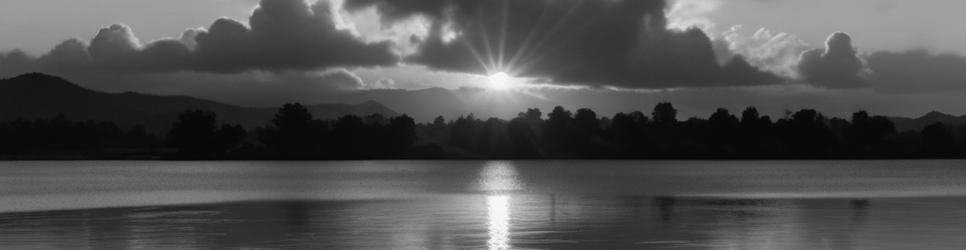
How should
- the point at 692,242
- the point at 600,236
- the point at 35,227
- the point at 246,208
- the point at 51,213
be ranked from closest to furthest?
the point at 692,242 → the point at 600,236 → the point at 35,227 → the point at 51,213 → the point at 246,208

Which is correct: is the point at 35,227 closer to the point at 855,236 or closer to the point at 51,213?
the point at 51,213

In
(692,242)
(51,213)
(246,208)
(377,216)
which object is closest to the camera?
(692,242)

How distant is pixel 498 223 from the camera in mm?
61625

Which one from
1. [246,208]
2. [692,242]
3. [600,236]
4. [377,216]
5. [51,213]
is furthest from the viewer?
[246,208]

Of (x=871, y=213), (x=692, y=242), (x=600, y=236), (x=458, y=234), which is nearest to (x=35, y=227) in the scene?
(x=458, y=234)

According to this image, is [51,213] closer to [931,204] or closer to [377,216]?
[377,216]

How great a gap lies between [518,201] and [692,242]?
4489 centimetres

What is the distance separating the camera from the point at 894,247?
45.9 m

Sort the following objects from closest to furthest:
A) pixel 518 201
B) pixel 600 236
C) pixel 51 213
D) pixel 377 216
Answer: pixel 600 236 < pixel 377 216 < pixel 51 213 < pixel 518 201

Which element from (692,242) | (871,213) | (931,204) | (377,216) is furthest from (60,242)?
(931,204)

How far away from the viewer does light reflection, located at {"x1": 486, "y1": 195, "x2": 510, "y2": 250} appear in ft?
157

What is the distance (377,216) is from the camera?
69375mm

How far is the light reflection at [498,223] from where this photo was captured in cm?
4791

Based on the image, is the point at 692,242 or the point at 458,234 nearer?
the point at 692,242
